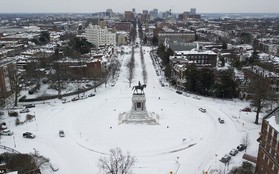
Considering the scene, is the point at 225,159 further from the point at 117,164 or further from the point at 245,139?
the point at 117,164

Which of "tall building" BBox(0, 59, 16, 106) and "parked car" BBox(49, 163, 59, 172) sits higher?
"tall building" BBox(0, 59, 16, 106)

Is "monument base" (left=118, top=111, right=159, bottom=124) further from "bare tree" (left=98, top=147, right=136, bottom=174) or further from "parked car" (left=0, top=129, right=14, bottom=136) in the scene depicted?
"parked car" (left=0, top=129, right=14, bottom=136)

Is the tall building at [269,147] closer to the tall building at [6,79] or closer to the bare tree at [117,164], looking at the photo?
the bare tree at [117,164]

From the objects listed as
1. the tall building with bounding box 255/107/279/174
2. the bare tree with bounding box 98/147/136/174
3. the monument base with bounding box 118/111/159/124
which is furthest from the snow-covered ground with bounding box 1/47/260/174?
the tall building with bounding box 255/107/279/174

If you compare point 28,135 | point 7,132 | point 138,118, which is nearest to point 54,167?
point 28,135

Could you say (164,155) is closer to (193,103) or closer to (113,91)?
(193,103)
